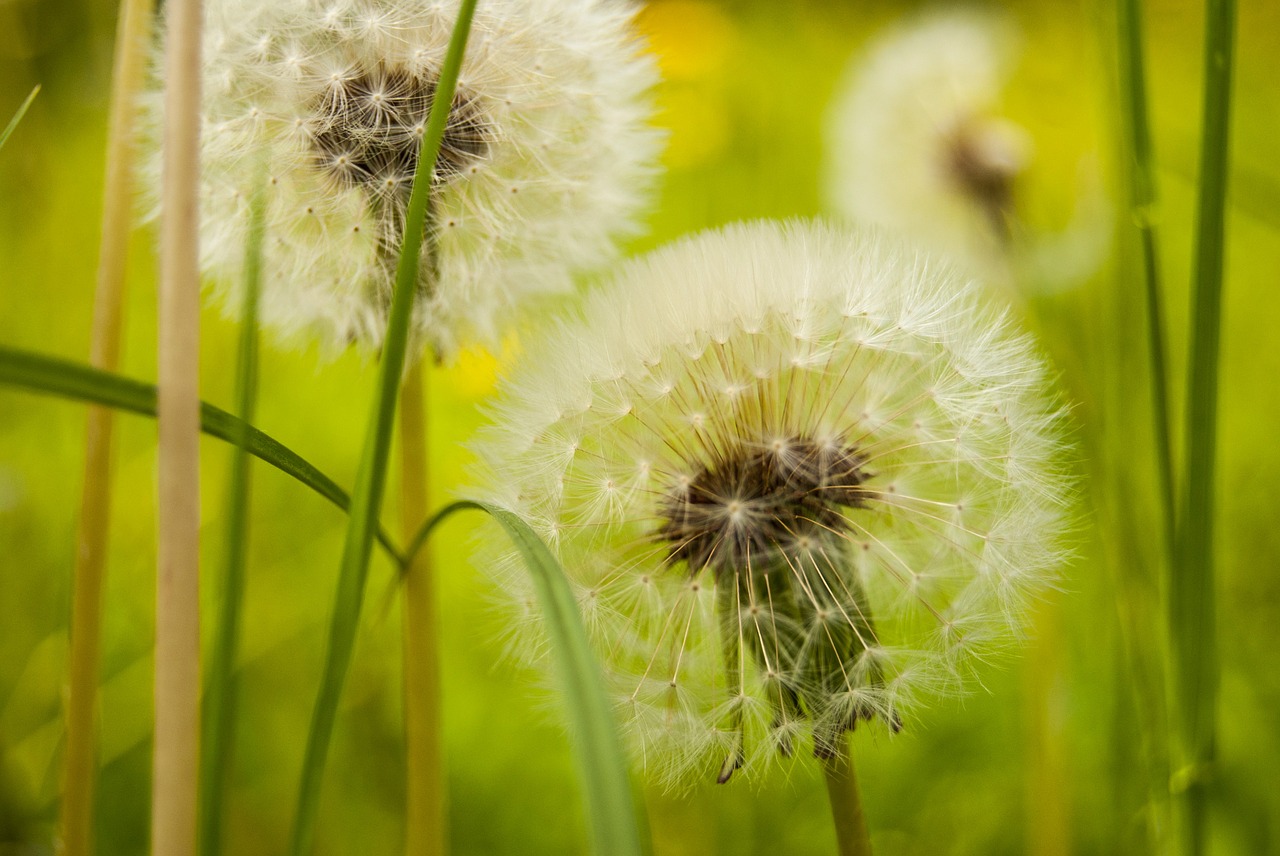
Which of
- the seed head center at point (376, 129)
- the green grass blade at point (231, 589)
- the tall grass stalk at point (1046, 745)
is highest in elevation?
the seed head center at point (376, 129)

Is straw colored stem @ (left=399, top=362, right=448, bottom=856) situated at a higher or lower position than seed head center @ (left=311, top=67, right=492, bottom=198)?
lower

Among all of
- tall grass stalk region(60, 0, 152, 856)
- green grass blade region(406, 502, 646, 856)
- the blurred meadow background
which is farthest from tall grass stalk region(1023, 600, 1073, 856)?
tall grass stalk region(60, 0, 152, 856)

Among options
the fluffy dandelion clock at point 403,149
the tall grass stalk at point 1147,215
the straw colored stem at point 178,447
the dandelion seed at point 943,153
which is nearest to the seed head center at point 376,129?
the fluffy dandelion clock at point 403,149

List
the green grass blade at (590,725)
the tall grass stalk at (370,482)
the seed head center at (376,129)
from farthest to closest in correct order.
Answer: the seed head center at (376,129) < the tall grass stalk at (370,482) < the green grass blade at (590,725)

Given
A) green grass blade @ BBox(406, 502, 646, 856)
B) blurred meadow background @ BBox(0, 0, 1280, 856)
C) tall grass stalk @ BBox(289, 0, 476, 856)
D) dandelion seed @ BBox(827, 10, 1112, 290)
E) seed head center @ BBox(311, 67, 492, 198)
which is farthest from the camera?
dandelion seed @ BBox(827, 10, 1112, 290)

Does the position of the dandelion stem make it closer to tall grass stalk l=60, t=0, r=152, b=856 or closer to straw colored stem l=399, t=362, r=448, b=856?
straw colored stem l=399, t=362, r=448, b=856

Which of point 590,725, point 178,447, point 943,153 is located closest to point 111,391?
point 178,447

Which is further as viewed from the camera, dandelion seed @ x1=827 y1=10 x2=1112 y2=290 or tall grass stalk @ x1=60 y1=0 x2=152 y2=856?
dandelion seed @ x1=827 y1=10 x2=1112 y2=290

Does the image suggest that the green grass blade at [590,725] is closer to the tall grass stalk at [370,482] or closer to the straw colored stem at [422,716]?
the tall grass stalk at [370,482]
